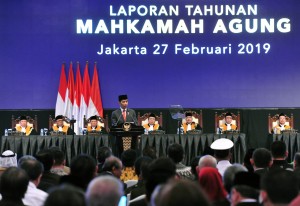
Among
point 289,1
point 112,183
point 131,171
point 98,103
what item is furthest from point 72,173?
point 289,1

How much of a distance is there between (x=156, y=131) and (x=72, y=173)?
7.78 m

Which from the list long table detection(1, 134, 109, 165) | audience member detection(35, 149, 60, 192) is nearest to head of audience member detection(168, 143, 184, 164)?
audience member detection(35, 149, 60, 192)

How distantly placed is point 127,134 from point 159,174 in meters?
7.60

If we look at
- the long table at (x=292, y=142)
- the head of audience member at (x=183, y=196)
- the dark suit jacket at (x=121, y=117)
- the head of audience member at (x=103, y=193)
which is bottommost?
the long table at (x=292, y=142)

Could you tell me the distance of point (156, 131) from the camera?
12.5 m

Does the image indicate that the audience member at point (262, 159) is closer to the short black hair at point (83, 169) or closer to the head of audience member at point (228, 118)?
the short black hair at point (83, 169)

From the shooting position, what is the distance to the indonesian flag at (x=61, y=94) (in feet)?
49.4

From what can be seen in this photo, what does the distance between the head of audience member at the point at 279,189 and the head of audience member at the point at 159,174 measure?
0.71m

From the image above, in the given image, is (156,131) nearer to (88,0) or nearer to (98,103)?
(98,103)

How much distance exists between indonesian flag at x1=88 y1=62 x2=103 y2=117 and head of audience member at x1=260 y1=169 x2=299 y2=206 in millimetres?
11961

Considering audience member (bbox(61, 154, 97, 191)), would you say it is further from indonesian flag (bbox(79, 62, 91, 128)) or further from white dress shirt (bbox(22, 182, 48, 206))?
indonesian flag (bbox(79, 62, 91, 128))

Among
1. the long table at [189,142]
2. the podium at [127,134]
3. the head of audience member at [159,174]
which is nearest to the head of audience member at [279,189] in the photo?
the head of audience member at [159,174]

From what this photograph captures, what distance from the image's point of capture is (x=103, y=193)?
9.34 feet

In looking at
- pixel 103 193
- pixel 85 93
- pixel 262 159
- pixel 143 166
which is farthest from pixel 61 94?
pixel 103 193
